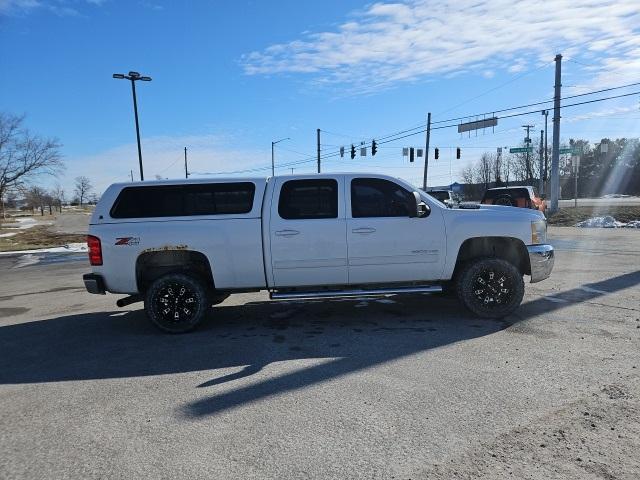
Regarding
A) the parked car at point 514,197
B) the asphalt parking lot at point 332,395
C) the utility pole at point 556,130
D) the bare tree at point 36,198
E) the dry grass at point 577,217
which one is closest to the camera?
the asphalt parking lot at point 332,395

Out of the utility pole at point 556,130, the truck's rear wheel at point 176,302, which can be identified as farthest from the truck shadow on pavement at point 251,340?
the utility pole at point 556,130

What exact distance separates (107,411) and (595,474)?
11.6 feet

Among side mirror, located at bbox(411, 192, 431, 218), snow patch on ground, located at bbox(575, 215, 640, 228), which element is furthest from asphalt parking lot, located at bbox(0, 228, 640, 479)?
snow patch on ground, located at bbox(575, 215, 640, 228)

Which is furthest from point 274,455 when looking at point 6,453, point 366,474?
point 6,453

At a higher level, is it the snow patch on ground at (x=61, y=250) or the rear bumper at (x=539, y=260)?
the rear bumper at (x=539, y=260)

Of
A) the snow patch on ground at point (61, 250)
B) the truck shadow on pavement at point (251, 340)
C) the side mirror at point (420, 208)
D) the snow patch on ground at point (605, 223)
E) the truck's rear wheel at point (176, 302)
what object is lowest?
the snow patch on ground at point (61, 250)

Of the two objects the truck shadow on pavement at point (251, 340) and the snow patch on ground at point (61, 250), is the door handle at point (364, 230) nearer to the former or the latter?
the truck shadow on pavement at point (251, 340)

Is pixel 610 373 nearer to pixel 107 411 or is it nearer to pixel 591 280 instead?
pixel 107 411

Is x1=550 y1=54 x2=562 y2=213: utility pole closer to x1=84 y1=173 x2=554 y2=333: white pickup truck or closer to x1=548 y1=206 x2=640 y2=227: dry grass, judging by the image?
x1=548 y1=206 x2=640 y2=227: dry grass

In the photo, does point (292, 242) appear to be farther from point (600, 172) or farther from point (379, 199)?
point (600, 172)

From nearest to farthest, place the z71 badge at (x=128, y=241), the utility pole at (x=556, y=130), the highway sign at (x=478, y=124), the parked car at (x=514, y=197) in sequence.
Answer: the z71 badge at (x=128, y=241), the parked car at (x=514, y=197), the utility pole at (x=556, y=130), the highway sign at (x=478, y=124)

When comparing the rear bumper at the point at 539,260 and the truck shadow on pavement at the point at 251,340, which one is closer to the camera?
the truck shadow on pavement at the point at 251,340

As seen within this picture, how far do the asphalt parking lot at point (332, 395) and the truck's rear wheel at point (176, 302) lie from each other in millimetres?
251

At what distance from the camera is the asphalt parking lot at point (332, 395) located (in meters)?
3.17
